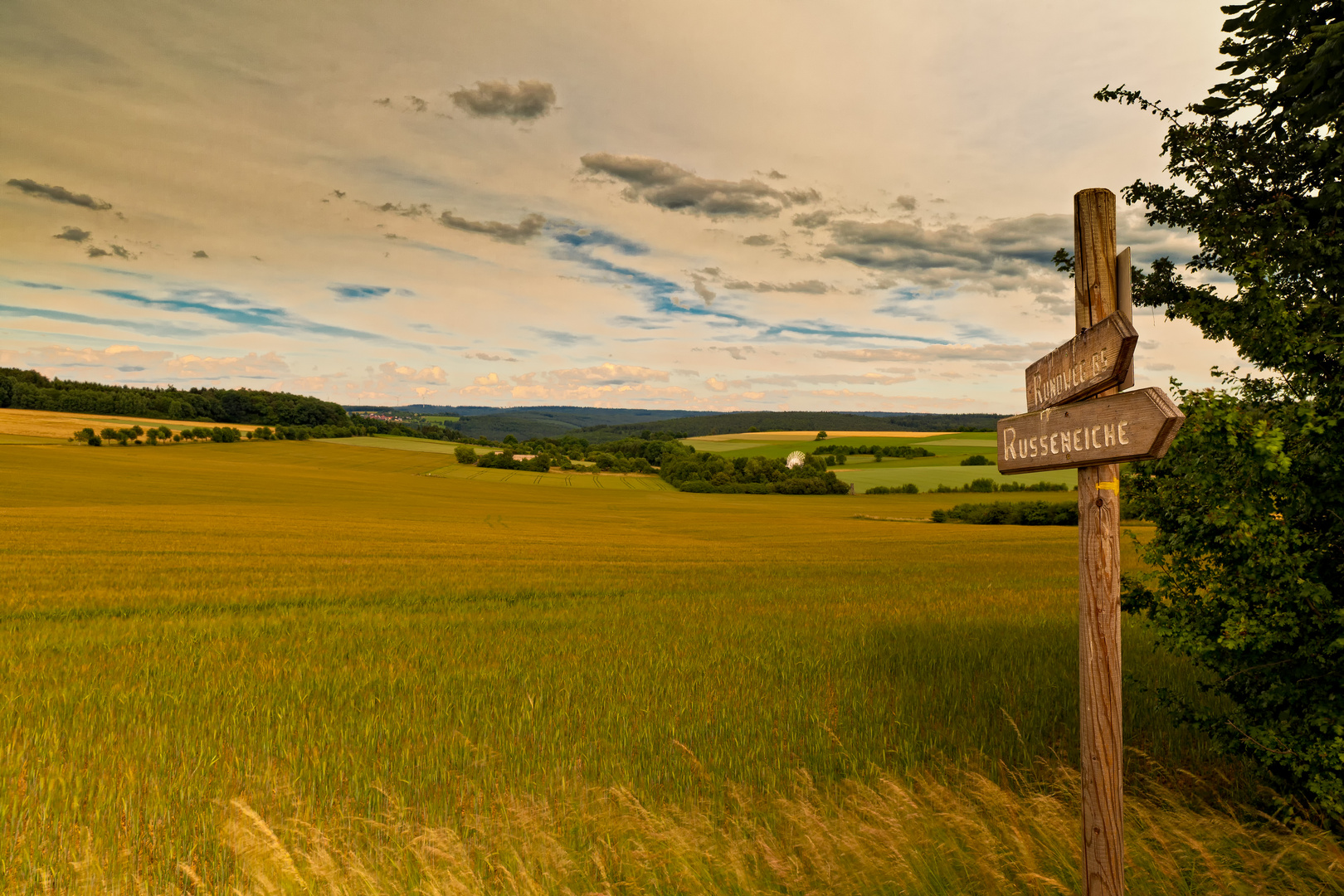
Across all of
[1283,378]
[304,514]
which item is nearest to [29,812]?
[1283,378]

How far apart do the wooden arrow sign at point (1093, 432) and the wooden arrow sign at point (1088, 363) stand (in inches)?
4.3

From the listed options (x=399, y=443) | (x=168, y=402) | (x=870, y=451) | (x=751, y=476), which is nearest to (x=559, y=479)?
(x=751, y=476)

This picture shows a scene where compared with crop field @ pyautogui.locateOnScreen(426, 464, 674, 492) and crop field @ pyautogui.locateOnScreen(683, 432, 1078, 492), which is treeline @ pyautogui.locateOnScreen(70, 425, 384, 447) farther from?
crop field @ pyautogui.locateOnScreen(683, 432, 1078, 492)

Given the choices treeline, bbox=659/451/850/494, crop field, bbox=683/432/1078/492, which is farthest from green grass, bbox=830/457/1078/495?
treeline, bbox=659/451/850/494

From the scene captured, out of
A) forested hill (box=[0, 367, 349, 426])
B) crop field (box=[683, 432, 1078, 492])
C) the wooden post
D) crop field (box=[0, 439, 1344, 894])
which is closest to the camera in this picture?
the wooden post

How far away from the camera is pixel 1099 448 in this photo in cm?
360

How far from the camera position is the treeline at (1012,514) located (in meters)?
57.2

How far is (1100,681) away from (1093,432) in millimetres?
1475

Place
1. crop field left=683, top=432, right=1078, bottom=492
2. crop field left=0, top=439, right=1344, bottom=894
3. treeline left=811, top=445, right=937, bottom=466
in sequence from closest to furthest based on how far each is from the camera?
crop field left=0, top=439, right=1344, bottom=894
crop field left=683, top=432, right=1078, bottom=492
treeline left=811, top=445, right=937, bottom=466

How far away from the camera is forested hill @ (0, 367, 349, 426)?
10700cm

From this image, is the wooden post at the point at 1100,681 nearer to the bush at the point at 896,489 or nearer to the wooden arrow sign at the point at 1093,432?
the wooden arrow sign at the point at 1093,432

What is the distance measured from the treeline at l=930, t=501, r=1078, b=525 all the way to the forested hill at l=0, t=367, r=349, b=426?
117897mm

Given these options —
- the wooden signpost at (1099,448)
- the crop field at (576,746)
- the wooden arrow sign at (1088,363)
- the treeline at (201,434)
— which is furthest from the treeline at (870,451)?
the wooden signpost at (1099,448)

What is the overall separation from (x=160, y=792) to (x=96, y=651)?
5.99 meters
